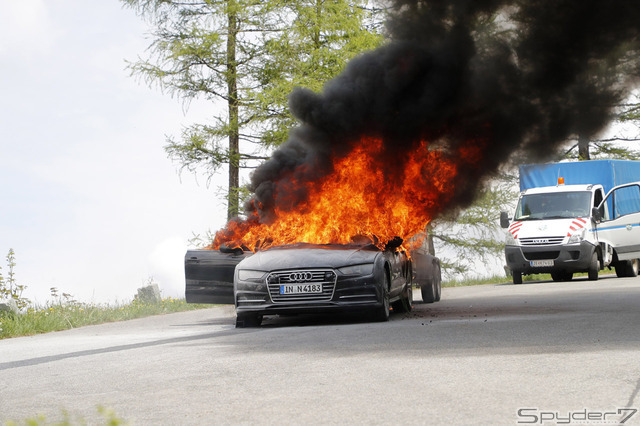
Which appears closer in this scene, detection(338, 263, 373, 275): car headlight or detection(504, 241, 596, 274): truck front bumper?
detection(338, 263, 373, 275): car headlight

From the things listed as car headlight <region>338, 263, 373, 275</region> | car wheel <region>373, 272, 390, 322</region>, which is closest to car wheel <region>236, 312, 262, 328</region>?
car headlight <region>338, 263, 373, 275</region>

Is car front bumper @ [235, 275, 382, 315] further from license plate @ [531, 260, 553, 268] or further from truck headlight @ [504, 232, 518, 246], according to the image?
truck headlight @ [504, 232, 518, 246]

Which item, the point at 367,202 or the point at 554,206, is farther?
the point at 554,206

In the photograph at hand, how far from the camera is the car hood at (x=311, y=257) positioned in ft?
40.1

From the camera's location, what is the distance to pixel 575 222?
22.9 m

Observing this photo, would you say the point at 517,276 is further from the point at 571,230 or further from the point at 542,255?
the point at 571,230

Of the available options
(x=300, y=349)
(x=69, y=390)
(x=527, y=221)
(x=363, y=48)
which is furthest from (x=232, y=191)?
(x=69, y=390)

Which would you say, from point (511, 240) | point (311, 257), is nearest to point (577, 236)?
point (511, 240)

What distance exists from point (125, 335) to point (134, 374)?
5.08 metres

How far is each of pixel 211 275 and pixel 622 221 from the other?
15.0m

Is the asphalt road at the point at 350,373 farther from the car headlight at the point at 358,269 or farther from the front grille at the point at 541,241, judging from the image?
the front grille at the point at 541,241

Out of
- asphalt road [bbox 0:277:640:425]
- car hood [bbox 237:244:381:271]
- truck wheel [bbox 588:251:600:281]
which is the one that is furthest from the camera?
truck wheel [bbox 588:251:600:281]

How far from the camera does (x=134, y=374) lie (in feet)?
26.0

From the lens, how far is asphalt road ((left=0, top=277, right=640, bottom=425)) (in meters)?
5.67
